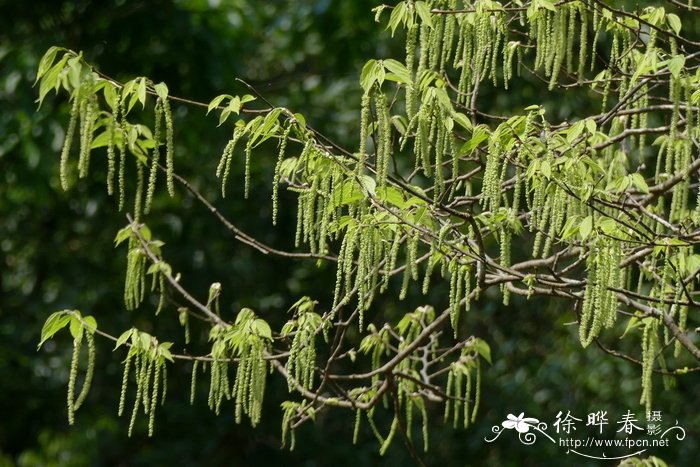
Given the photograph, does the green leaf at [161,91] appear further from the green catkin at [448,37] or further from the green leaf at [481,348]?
the green leaf at [481,348]

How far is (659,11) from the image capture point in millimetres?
2752

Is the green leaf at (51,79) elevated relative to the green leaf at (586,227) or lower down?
elevated

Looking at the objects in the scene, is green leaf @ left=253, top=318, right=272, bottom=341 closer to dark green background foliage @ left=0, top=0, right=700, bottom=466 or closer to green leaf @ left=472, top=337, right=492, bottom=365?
green leaf @ left=472, top=337, right=492, bottom=365

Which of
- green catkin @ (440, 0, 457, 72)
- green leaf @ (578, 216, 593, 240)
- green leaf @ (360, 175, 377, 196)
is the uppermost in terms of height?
green catkin @ (440, 0, 457, 72)

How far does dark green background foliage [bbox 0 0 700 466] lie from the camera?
5727 millimetres

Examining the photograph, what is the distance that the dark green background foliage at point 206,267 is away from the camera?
5727mm

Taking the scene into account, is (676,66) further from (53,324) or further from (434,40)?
(53,324)

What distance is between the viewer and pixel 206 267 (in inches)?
238

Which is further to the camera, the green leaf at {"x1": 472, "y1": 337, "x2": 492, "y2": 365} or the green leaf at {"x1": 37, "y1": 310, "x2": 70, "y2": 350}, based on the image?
the green leaf at {"x1": 472, "y1": 337, "x2": 492, "y2": 365}

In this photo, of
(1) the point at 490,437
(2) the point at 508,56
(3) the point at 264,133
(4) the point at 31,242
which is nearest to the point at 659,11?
(2) the point at 508,56

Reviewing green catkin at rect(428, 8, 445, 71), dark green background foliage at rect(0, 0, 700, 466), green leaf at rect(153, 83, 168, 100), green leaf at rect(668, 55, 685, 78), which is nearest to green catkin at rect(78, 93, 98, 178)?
green leaf at rect(153, 83, 168, 100)

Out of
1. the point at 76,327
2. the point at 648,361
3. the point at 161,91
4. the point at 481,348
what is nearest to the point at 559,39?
the point at 648,361

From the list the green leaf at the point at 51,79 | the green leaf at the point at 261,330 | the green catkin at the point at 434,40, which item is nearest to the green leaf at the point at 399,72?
the green catkin at the point at 434,40

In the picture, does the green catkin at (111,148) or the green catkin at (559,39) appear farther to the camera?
the green catkin at (559,39)
